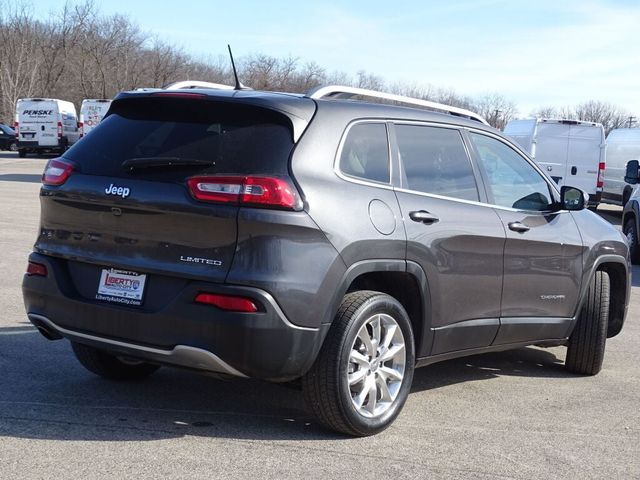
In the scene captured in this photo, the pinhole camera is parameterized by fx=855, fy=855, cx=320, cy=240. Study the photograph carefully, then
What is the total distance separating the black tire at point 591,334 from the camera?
645cm

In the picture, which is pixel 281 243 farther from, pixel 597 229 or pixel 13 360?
pixel 597 229

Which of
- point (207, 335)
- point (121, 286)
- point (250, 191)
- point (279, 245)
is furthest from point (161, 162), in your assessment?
point (207, 335)

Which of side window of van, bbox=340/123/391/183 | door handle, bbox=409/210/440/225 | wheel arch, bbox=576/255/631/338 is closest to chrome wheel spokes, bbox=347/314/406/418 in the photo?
door handle, bbox=409/210/440/225

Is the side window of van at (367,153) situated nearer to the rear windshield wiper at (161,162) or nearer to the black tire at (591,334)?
the rear windshield wiper at (161,162)

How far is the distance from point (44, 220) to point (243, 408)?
1606mm

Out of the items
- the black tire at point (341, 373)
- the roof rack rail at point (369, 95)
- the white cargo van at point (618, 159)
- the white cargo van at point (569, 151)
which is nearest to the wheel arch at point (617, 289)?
the roof rack rail at point (369, 95)

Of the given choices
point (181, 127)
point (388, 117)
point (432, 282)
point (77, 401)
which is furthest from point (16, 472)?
point (388, 117)

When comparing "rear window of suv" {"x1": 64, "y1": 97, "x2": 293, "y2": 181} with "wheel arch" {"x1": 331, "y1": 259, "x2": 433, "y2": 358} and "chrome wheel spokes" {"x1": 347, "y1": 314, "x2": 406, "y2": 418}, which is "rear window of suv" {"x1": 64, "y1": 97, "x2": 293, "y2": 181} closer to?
"wheel arch" {"x1": 331, "y1": 259, "x2": 433, "y2": 358}

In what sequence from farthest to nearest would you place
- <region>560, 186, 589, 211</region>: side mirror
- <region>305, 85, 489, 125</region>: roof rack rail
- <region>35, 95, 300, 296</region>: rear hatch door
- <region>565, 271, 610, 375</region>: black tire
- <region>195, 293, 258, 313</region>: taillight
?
<region>565, 271, 610, 375</region>: black tire → <region>560, 186, 589, 211</region>: side mirror → <region>305, 85, 489, 125</region>: roof rack rail → <region>35, 95, 300, 296</region>: rear hatch door → <region>195, 293, 258, 313</region>: taillight

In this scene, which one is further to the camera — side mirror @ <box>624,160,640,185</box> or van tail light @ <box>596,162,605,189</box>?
van tail light @ <box>596,162,605,189</box>

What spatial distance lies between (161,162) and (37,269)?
40.4 inches

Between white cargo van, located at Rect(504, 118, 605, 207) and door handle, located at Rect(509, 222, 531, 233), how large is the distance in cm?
1658

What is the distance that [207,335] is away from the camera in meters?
4.19

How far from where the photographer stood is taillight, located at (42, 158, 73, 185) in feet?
15.8
